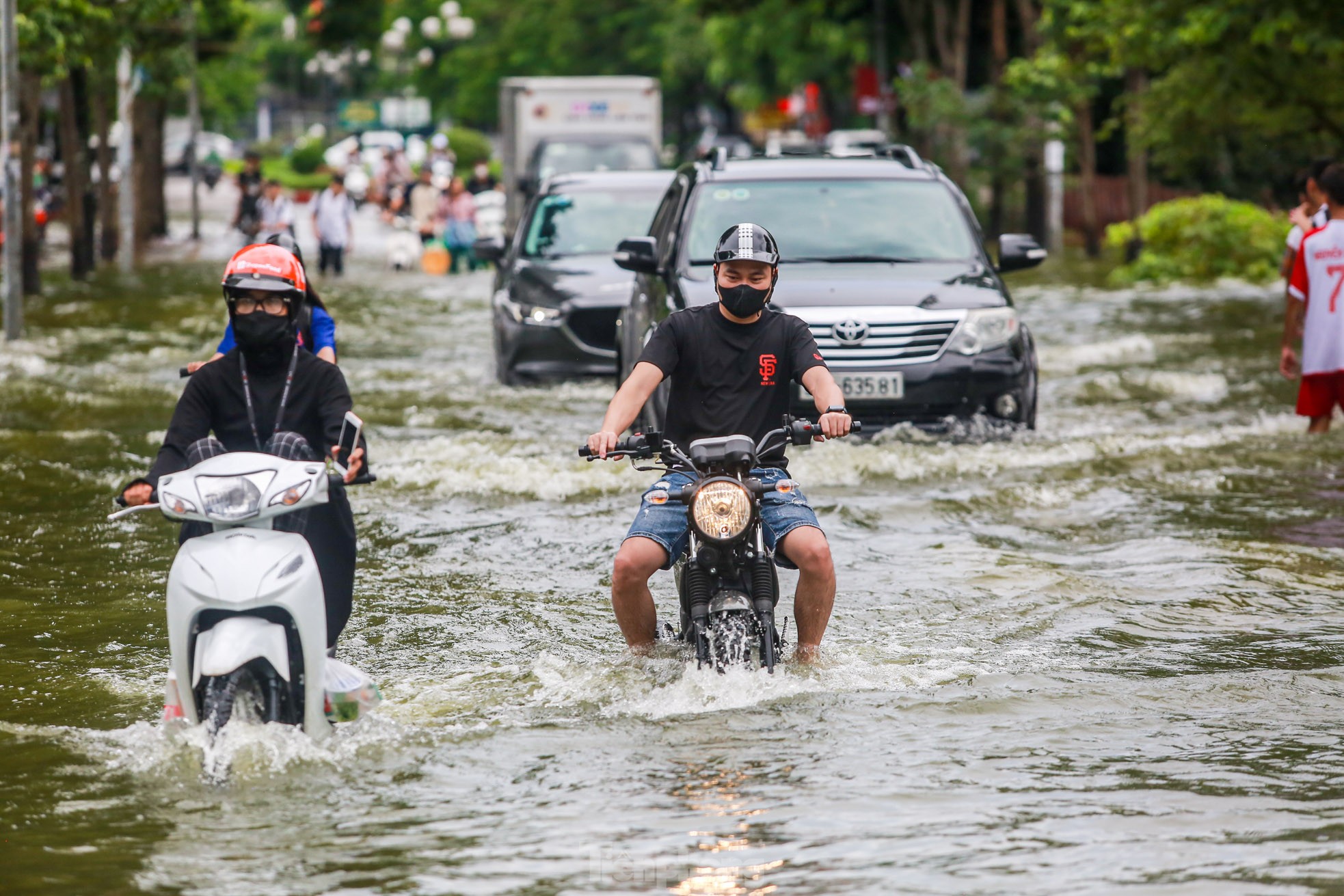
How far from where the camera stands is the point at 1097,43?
26000 mm

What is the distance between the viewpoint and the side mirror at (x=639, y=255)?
39.8ft

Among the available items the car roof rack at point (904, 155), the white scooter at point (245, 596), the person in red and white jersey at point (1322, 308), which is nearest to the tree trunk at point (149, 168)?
the car roof rack at point (904, 155)

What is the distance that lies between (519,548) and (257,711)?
4.14 m

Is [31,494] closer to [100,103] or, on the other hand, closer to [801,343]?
[801,343]

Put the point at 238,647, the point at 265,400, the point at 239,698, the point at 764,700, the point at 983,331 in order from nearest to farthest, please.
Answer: the point at 238,647
the point at 239,698
the point at 265,400
the point at 764,700
the point at 983,331

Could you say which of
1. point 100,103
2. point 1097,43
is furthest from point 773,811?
point 100,103

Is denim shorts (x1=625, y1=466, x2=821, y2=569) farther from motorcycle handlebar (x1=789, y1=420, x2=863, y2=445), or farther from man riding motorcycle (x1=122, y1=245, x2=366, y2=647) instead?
man riding motorcycle (x1=122, y1=245, x2=366, y2=647)

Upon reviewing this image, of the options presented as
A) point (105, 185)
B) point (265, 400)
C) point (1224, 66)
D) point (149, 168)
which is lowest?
point (265, 400)

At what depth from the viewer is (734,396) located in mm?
6930

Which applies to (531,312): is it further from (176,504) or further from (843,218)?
(176,504)

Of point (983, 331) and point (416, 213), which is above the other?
point (416, 213)

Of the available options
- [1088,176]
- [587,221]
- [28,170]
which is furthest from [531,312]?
[1088,176]

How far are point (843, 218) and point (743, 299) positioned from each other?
609 centimetres

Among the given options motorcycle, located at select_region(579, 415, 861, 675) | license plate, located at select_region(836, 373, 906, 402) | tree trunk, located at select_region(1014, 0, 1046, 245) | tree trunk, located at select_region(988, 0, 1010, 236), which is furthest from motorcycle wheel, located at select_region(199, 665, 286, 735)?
tree trunk, located at select_region(988, 0, 1010, 236)
